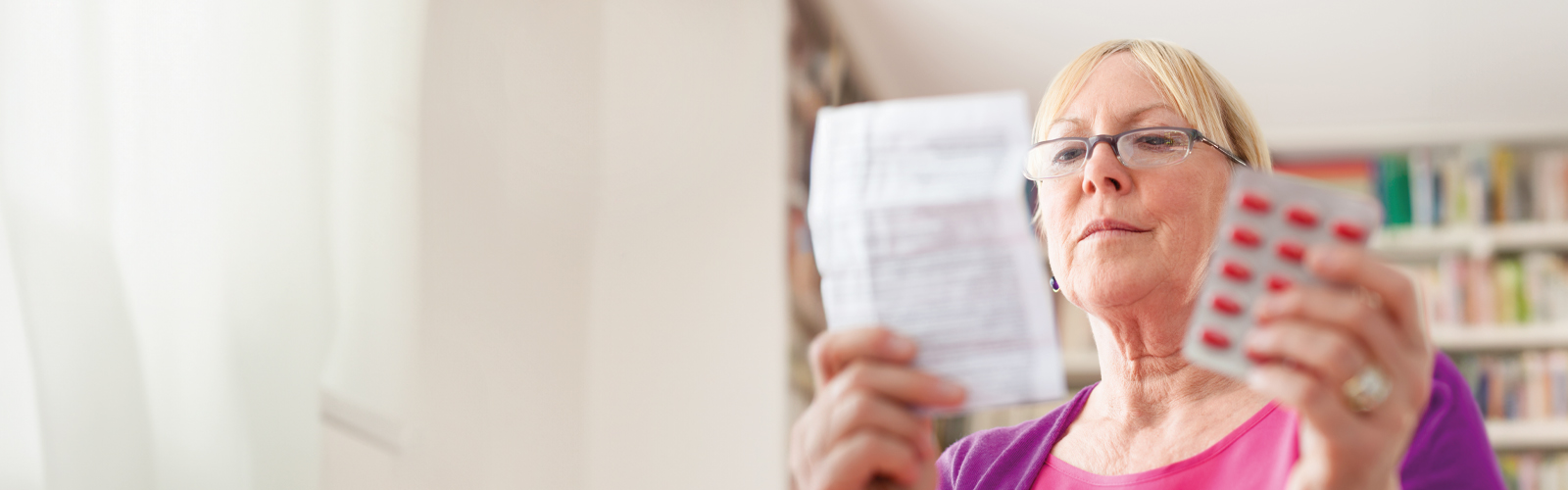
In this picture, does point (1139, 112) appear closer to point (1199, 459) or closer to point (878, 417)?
point (1199, 459)

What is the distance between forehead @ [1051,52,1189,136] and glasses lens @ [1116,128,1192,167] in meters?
0.01

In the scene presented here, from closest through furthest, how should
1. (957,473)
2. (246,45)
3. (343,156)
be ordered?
(957,473)
(246,45)
(343,156)

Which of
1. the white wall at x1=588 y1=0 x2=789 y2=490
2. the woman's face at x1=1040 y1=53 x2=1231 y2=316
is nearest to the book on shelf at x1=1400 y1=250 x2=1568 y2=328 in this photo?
the white wall at x1=588 y1=0 x2=789 y2=490

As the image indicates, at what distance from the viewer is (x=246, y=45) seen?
4.17 feet

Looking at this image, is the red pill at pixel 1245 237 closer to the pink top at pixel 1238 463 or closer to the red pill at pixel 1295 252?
the red pill at pixel 1295 252

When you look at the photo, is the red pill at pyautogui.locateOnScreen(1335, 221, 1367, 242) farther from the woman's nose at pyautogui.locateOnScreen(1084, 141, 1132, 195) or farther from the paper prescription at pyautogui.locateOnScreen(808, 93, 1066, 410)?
the woman's nose at pyautogui.locateOnScreen(1084, 141, 1132, 195)

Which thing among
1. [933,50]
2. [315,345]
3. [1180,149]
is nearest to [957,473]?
[1180,149]

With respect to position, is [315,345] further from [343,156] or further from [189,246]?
[343,156]

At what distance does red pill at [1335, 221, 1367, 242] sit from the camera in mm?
630

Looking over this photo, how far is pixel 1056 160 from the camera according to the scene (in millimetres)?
1000

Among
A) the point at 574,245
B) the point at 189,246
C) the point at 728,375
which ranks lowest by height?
the point at 728,375

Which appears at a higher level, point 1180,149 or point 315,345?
point 1180,149

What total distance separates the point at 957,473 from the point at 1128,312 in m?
0.23

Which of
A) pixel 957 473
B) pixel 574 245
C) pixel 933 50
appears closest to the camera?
pixel 957 473
